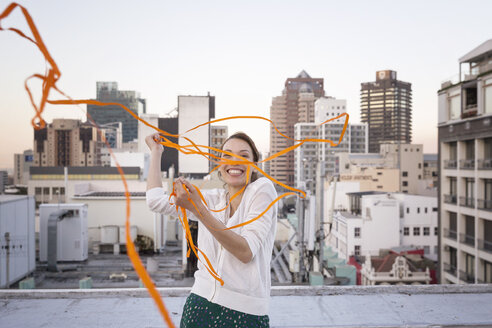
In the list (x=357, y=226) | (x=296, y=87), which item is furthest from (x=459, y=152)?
(x=296, y=87)

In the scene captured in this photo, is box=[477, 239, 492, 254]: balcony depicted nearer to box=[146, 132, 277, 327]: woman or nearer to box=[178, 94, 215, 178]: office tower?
box=[146, 132, 277, 327]: woman

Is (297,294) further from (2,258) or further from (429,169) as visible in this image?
(429,169)

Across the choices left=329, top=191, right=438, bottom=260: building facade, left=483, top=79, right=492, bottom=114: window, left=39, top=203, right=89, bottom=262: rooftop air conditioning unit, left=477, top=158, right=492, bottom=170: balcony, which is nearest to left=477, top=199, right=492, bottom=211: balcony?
left=477, top=158, right=492, bottom=170: balcony

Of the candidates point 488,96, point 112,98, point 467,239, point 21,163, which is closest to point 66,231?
point 467,239

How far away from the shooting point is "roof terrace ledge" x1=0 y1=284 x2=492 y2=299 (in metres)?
2.32

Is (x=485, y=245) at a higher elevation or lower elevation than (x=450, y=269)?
higher

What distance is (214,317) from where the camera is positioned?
1.34 m

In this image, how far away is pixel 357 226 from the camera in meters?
20.1

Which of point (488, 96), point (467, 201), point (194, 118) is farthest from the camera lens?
point (194, 118)

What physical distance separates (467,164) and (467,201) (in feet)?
3.62

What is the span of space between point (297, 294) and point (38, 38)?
6.39ft

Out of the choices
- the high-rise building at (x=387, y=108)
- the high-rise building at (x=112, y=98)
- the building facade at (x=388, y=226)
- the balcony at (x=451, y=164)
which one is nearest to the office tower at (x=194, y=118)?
the building facade at (x=388, y=226)

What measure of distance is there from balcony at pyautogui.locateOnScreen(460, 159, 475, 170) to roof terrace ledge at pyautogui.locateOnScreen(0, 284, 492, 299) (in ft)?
34.0

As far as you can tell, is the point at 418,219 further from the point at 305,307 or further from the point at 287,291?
the point at 305,307
